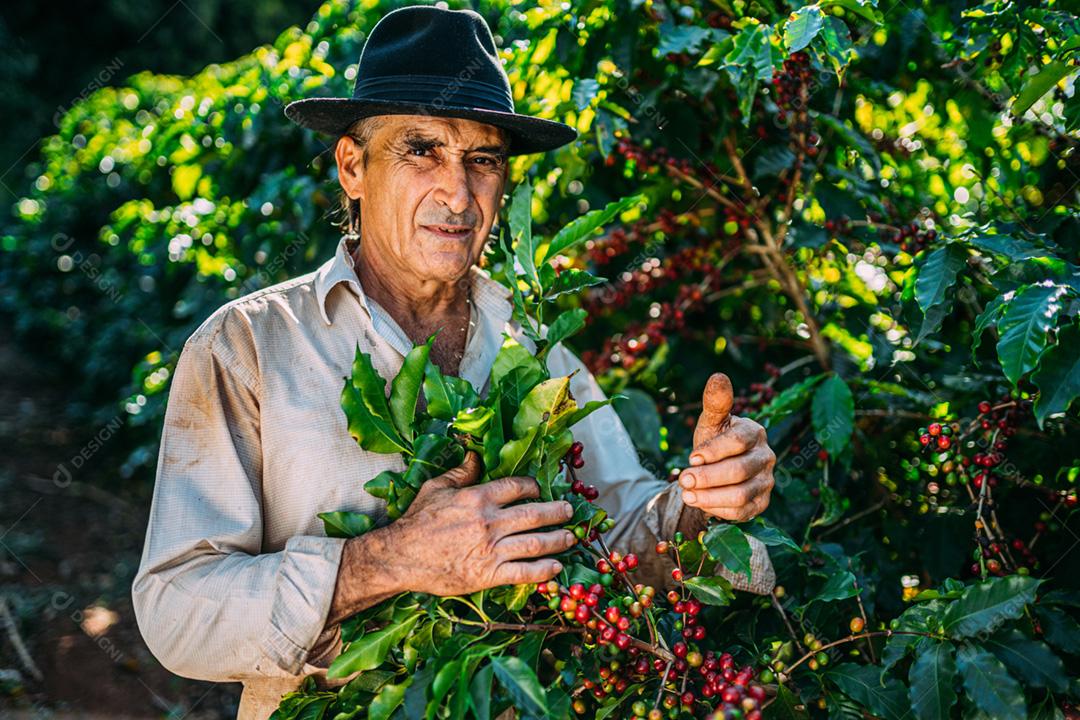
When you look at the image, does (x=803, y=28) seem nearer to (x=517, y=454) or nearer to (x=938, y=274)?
(x=938, y=274)

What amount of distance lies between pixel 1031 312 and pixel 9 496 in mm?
5928

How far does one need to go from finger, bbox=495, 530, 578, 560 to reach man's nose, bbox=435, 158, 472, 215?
748 mm

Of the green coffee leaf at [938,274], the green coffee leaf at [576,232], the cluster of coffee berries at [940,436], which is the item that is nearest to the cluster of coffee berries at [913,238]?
the green coffee leaf at [938,274]

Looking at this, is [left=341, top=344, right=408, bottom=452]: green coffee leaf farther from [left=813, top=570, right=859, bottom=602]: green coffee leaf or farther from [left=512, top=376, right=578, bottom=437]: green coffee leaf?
[left=813, top=570, right=859, bottom=602]: green coffee leaf

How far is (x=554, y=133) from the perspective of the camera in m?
2.08

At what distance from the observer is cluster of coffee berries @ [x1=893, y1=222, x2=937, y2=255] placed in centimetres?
206

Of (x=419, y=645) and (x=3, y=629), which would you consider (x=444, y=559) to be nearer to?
(x=419, y=645)

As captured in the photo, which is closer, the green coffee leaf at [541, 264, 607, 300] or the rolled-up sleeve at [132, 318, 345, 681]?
the rolled-up sleeve at [132, 318, 345, 681]

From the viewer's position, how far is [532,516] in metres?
1.48

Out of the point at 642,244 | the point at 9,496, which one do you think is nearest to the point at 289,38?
the point at 642,244

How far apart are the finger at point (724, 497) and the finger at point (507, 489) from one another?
0.29 meters

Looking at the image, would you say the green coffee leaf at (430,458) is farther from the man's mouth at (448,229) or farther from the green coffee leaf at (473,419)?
the man's mouth at (448,229)

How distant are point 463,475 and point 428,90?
809 millimetres

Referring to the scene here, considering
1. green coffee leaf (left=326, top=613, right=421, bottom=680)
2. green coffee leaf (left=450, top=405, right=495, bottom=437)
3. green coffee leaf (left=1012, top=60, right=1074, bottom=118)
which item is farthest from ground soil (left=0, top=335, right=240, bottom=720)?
green coffee leaf (left=1012, top=60, right=1074, bottom=118)
